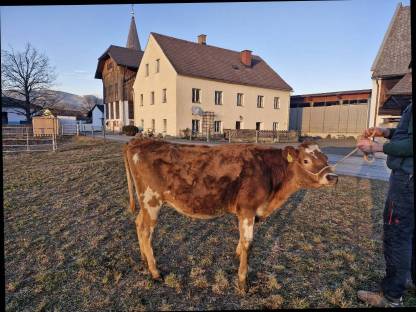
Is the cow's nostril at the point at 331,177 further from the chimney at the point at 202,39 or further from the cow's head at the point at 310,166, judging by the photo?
the chimney at the point at 202,39

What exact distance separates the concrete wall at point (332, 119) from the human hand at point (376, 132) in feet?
89.4

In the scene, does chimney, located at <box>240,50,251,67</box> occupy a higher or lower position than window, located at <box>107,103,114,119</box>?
higher

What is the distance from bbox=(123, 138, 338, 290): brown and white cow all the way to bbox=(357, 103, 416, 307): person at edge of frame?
0.59 metres

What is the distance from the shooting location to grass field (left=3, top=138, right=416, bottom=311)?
2969 mm

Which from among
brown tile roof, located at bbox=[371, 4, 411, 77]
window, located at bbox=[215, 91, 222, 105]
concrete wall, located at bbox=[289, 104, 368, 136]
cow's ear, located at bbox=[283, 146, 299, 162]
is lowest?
cow's ear, located at bbox=[283, 146, 299, 162]

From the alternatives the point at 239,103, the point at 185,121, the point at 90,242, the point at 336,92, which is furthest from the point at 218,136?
the point at 90,242

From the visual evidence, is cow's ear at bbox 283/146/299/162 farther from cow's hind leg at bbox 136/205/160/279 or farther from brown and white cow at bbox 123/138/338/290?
cow's hind leg at bbox 136/205/160/279

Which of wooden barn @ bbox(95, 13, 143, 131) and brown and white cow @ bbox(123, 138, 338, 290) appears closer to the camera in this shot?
brown and white cow @ bbox(123, 138, 338, 290)

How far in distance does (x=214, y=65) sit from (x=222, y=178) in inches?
1063

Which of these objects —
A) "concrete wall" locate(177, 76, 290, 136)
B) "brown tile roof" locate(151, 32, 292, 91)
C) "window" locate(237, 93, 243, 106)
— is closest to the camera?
"concrete wall" locate(177, 76, 290, 136)

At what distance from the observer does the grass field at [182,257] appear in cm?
297

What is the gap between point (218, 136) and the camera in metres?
26.0

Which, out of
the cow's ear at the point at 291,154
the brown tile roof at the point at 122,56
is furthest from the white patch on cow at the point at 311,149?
the brown tile roof at the point at 122,56

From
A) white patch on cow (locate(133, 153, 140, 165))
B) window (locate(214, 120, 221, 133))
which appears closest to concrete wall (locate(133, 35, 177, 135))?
window (locate(214, 120, 221, 133))
